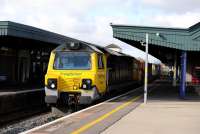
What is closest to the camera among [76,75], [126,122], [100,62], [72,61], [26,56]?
[126,122]

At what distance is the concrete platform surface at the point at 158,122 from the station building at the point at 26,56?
11.3 metres

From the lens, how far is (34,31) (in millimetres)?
26000

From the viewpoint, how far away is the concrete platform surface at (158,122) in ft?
36.2

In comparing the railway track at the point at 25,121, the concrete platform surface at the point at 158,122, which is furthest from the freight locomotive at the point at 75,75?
the concrete platform surface at the point at 158,122

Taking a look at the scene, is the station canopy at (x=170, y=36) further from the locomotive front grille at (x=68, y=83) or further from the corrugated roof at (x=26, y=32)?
the locomotive front grille at (x=68, y=83)

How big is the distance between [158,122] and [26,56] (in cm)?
2301

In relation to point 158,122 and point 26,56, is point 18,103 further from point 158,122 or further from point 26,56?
point 26,56

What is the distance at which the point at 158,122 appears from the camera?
41.6 feet

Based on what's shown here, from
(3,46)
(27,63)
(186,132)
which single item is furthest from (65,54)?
(27,63)

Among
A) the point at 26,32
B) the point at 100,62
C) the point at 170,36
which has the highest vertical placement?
the point at 26,32

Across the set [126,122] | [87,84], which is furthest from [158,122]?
[87,84]

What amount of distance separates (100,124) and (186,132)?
239 centimetres

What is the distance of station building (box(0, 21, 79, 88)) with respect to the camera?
88.8 feet

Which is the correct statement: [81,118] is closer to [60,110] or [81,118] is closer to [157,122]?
[157,122]
